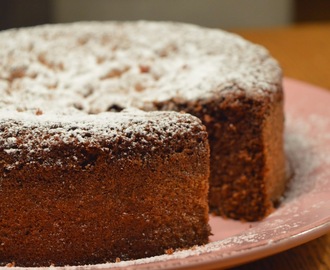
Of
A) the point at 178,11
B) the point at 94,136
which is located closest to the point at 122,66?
the point at 94,136

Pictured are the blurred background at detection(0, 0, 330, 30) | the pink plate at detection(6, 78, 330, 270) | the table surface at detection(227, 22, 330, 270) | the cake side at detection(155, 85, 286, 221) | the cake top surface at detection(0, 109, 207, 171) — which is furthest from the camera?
the blurred background at detection(0, 0, 330, 30)

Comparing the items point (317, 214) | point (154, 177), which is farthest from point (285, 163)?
point (154, 177)

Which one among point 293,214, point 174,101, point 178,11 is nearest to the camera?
point 293,214

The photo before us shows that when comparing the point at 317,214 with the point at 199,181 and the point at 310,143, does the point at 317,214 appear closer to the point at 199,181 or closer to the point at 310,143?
the point at 199,181

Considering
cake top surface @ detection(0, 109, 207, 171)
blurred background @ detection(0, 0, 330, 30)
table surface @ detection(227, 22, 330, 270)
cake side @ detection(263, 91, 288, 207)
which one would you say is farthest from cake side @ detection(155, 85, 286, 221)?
blurred background @ detection(0, 0, 330, 30)

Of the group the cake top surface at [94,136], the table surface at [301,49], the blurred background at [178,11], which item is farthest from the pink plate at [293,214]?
the blurred background at [178,11]

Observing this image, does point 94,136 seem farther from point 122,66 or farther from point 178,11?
point 178,11

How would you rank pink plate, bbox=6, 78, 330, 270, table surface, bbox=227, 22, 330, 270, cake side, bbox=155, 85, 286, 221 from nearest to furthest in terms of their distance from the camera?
pink plate, bbox=6, 78, 330, 270 → cake side, bbox=155, 85, 286, 221 → table surface, bbox=227, 22, 330, 270

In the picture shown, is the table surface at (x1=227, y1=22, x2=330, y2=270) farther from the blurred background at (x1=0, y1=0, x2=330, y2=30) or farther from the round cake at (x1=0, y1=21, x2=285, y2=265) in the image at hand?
the blurred background at (x1=0, y1=0, x2=330, y2=30)
